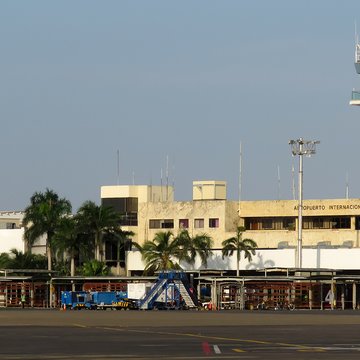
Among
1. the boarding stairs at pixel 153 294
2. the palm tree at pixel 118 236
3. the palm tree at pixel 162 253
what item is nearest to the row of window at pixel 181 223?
the palm tree at pixel 118 236

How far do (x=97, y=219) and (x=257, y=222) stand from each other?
22947mm

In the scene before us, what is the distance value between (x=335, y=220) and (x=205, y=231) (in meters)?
17.4

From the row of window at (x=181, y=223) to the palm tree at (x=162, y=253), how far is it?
26.1ft

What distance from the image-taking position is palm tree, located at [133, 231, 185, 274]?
162 metres

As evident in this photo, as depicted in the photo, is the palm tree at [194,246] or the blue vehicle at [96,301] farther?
the palm tree at [194,246]

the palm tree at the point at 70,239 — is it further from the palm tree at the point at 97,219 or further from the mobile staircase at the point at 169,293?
the mobile staircase at the point at 169,293

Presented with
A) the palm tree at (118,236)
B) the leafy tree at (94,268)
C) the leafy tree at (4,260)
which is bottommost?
the leafy tree at (94,268)

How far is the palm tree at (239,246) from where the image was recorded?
6324 inches

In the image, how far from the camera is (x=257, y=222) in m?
173

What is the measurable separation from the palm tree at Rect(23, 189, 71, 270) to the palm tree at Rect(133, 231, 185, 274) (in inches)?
468

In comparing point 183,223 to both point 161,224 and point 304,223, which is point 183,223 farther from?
point 304,223

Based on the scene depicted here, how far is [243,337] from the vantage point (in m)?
50.2

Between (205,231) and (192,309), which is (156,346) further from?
(205,231)

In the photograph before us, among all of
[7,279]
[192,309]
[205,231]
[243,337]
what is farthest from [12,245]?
[243,337]
